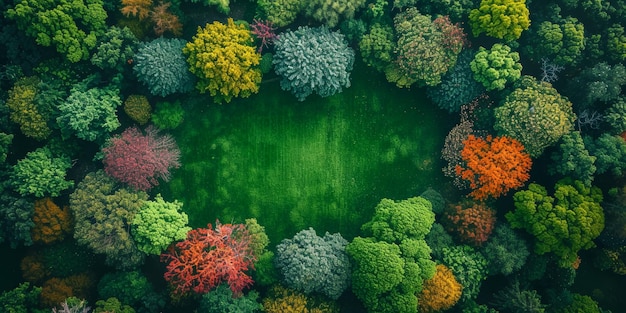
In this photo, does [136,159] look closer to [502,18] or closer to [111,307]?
[111,307]

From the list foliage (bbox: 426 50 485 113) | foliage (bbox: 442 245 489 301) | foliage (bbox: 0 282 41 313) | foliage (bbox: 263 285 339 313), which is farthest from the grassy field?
foliage (bbox: 0 282 41 313)

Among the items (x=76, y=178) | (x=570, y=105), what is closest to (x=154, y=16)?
(x=76, y=178)

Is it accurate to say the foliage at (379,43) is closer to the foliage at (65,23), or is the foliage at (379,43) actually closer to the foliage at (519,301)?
the foliage at (65,23)

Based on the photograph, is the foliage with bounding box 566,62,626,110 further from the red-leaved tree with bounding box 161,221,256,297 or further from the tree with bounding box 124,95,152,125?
the tree with bounding box 124,95,152,125

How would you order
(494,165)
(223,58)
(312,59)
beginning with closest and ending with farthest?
1. (223,58)
2. (494,165)
3. (312,59)

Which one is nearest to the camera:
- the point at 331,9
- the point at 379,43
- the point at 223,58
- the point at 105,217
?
the point at 105,217

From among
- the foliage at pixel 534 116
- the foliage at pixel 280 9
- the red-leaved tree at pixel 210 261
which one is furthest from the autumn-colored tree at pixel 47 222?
the foliage at pixel 534 116

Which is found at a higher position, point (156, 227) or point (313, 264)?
point (156, 227)

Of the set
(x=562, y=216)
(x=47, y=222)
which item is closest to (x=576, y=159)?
(x=562, y=216)
